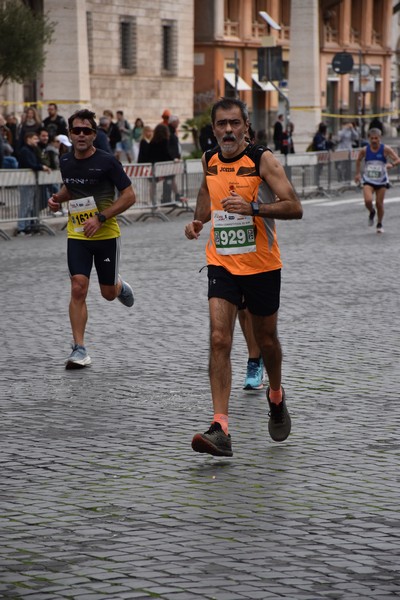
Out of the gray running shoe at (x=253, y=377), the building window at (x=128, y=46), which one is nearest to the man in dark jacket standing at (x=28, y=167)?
the gray running shoe at (x=253, y=377)

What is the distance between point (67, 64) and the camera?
33.5 m

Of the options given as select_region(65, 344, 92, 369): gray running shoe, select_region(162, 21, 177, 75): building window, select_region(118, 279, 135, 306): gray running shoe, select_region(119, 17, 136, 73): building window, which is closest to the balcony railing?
select_region(162, 21, 177, 75): building window

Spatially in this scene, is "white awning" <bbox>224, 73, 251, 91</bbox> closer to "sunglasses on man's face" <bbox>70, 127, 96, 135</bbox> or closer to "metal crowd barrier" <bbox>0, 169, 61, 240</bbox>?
"metal crowd barrier" <bbox>0, 169, 61, 240</bbox>

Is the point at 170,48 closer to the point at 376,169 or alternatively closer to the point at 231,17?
the point at 231,17

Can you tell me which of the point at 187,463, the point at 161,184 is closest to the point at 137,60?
the point at 161,184

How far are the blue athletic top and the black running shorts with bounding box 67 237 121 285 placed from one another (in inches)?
506

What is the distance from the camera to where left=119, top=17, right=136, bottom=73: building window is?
60531 millimetres

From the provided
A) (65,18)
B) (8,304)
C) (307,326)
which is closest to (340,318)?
(307,326)

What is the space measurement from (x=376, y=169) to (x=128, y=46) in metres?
38.6

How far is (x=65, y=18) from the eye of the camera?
1312 inches

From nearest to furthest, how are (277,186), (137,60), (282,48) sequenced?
(277,186), (282,48), (137,60)

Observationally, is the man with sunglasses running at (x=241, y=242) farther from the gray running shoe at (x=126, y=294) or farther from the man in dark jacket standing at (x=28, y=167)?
the man in dark jacket standing at (x=28, y=167)

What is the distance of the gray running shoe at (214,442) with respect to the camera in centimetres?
739

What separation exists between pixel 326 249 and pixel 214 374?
12916 millimetres
